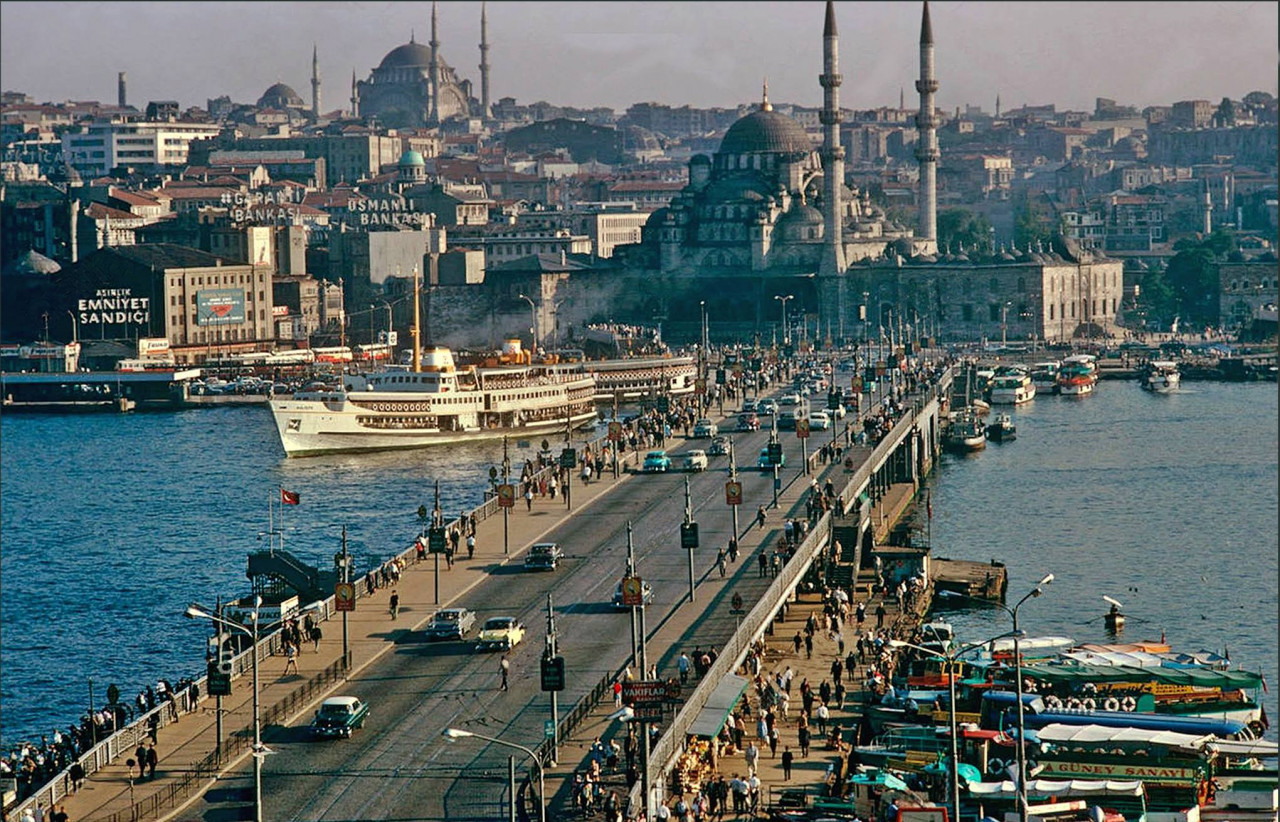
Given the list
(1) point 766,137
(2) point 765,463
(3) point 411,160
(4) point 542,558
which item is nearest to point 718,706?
(4) point 542,558

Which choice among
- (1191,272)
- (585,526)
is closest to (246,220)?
(1191,272)

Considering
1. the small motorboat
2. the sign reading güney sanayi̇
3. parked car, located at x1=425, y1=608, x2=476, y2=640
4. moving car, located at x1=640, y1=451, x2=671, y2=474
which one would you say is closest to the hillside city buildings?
the sign reading güney sanayi̇

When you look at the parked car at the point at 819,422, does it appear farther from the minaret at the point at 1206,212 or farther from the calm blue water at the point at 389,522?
the minaret at the point at 1206,212

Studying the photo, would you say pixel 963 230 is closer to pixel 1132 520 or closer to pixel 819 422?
pixel 819 422

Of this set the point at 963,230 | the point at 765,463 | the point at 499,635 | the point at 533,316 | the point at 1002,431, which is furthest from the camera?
the point at 963,230

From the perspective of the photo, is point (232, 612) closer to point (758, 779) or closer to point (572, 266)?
point (758, 779)

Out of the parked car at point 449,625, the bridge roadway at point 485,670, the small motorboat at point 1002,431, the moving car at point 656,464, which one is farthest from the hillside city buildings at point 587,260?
the parked car at point 449,625

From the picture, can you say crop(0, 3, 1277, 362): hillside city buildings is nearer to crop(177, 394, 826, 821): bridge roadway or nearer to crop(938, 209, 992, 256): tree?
crop(938, 209, 992, 256): tree
